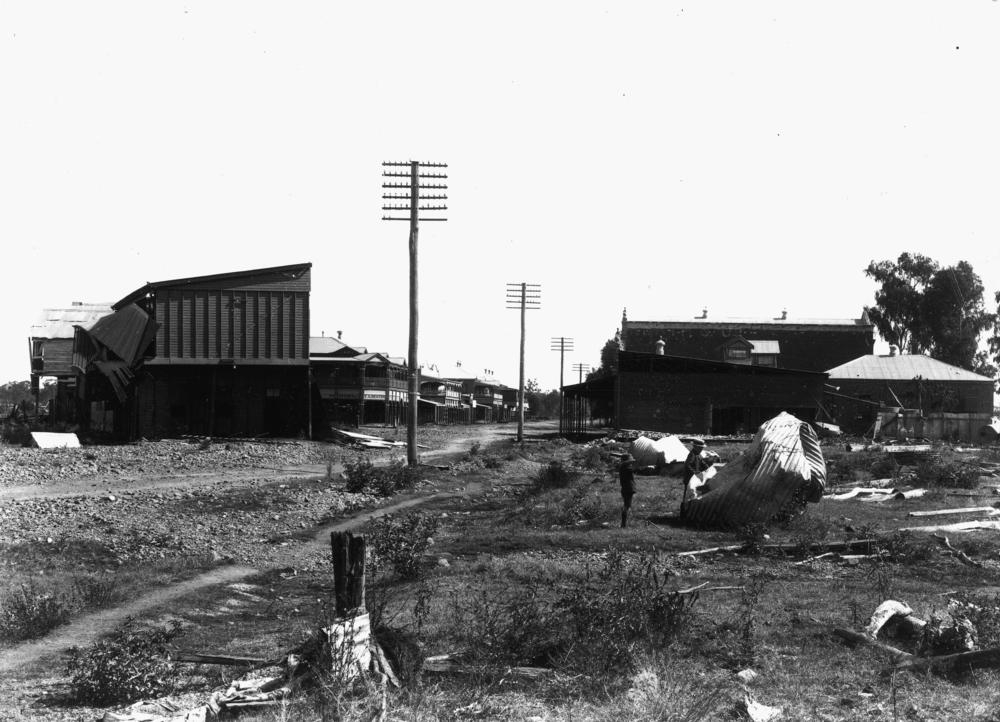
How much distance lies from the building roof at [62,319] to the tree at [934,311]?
57963 millimetres

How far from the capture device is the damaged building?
34812mm

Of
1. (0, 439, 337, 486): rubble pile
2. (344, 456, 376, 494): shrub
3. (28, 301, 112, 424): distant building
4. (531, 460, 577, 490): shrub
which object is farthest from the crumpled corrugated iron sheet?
(28, 301, 112, 424): distant building

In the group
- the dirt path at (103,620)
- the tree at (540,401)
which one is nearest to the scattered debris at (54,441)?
the dirt path at (103,620)

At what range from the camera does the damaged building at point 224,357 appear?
114 ft

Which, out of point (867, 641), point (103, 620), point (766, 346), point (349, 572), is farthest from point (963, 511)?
point (766, 346)

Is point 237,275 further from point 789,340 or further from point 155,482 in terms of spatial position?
point 789,340

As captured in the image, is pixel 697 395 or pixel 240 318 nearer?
pixel 240 318

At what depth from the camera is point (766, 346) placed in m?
66.4

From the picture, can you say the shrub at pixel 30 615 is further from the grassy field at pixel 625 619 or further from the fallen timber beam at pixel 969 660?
the fallen timber beam at pixel 969 660

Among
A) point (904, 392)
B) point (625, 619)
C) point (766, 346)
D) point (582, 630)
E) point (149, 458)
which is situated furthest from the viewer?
point (766, 346)

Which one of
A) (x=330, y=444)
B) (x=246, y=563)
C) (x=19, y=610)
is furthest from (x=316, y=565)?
(x=330, y=444)

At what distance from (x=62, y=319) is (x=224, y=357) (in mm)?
21945

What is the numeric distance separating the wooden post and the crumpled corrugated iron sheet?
30.4ft

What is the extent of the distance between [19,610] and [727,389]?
42.4 m
